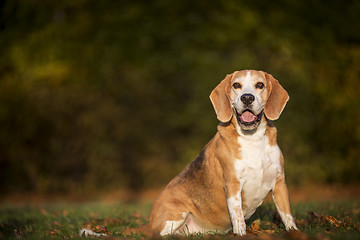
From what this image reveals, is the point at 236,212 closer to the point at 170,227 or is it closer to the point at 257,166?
the point at 257,166

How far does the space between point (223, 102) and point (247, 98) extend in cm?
43

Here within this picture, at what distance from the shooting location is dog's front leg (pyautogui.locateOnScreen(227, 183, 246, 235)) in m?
4.37

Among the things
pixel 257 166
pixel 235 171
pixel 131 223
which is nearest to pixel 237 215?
pixel 235 171

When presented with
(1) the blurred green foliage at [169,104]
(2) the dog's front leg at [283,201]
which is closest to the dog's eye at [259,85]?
(2) the dog's front leg at [283,201]

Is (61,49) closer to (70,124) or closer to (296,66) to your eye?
(70,124)

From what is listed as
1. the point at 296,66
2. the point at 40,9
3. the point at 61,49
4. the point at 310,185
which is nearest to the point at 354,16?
the point at 296,66

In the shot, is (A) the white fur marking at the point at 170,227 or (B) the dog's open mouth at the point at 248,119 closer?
(B) the dog's open mouth at the point at 248,119

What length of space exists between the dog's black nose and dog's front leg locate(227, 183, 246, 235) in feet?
3.24

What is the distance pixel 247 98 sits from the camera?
175 inches

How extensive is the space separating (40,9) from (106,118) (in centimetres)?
378

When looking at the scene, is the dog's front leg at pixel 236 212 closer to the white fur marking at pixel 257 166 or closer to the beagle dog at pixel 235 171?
the beagle dog at pixel 235 171

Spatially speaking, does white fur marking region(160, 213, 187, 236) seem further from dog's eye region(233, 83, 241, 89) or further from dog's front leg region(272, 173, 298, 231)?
dog's eye region(233, 83, 241, 89)

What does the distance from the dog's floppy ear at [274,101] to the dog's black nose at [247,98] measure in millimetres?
277

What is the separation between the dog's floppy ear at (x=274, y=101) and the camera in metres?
4.62
